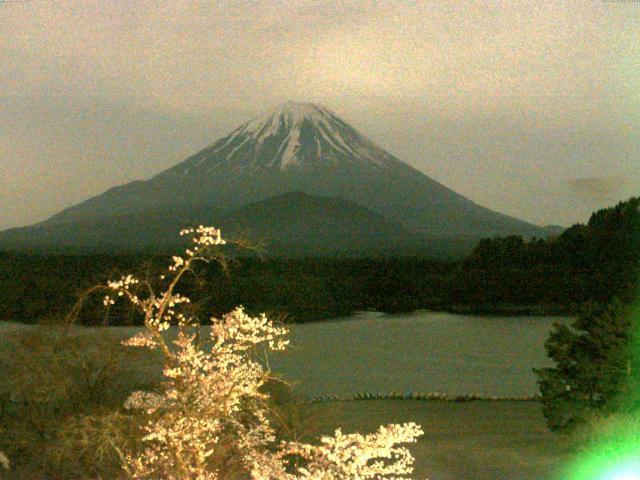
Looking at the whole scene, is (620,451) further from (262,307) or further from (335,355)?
(262,307)

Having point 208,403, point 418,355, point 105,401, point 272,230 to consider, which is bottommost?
point 418,355

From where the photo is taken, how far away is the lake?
19.1 m

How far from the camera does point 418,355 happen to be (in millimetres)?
27516

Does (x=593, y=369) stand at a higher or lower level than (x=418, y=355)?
higher

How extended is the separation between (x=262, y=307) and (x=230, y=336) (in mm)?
28378

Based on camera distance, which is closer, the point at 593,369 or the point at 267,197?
the point at 593,369

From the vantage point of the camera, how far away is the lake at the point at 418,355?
1912 centimetres

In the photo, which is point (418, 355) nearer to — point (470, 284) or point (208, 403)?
point (470, 284)

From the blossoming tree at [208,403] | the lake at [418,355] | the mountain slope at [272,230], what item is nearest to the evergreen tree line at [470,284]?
the lake at [418,355]

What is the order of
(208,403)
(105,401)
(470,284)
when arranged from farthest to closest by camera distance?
(470,284) < (105,401) < (208,403)

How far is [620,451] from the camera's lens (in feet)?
22.9

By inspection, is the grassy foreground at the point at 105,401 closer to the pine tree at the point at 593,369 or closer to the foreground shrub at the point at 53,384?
the foreground shrub at the point at 53,384

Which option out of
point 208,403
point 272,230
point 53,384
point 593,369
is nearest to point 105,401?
point 53,384

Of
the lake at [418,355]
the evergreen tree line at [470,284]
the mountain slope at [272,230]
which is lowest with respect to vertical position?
the lake at [418,355]
